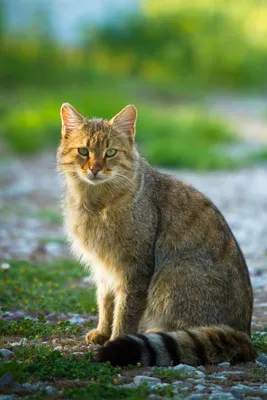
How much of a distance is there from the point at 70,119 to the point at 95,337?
1.47 meters

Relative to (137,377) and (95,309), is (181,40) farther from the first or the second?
(137,377)

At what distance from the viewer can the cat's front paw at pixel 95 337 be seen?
5504 mm

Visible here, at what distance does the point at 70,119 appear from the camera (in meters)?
5.65

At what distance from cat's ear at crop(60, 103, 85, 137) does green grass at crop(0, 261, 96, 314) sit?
1485 mm

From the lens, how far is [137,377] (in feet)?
14.5

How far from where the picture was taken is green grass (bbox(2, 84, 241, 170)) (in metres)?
13.9

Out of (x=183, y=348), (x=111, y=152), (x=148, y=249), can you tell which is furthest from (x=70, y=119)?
(x=183, y=348)

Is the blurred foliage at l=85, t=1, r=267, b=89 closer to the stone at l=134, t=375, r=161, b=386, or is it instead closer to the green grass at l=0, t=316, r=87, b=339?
the green grass at l=0, t=316, r=87, b=339

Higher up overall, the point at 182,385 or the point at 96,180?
the point at 96,180

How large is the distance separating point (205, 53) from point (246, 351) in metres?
19.9

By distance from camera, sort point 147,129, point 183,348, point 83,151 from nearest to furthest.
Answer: point 183,348, point 83,151, point 147,129

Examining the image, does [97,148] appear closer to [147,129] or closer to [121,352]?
[121,352]

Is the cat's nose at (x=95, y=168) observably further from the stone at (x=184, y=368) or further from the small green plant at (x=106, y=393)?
the small green plant at (x=106, y=393)

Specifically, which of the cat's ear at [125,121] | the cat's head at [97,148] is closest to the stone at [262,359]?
the cat's head at [97,148]
